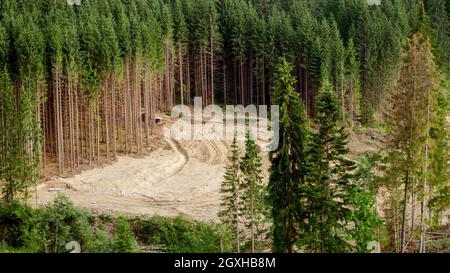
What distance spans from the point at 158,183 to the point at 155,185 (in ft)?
1.74

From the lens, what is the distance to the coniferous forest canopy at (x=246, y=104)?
31.2m

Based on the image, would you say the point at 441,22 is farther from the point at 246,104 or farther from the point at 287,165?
the point at 287,165

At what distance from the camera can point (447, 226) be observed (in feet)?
143

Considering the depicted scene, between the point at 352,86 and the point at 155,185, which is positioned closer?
the point at 155,185

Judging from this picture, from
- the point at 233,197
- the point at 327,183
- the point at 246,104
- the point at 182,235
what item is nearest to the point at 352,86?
the point at 246,104

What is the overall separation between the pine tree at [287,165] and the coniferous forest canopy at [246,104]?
0.07 metres

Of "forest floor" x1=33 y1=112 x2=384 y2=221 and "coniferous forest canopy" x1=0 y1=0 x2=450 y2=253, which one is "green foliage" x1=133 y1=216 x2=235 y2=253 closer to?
Answer: "coniferous forest canopy" x1=0 y1=0 x2=450 y2=253

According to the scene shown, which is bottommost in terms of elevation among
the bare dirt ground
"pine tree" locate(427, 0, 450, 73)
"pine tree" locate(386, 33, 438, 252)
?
the bare dirt ground

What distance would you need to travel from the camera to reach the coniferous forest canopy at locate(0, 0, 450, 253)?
102 ft

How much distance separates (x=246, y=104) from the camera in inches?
3565

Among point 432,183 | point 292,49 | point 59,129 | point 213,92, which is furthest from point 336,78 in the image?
point 432,183

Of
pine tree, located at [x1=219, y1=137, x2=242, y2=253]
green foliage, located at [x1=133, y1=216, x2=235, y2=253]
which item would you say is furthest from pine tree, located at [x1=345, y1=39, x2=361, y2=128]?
pine tree, located at [x1=219, y1=137, x2=242, y2=253]

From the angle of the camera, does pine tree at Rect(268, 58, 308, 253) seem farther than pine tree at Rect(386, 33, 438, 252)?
Yes
